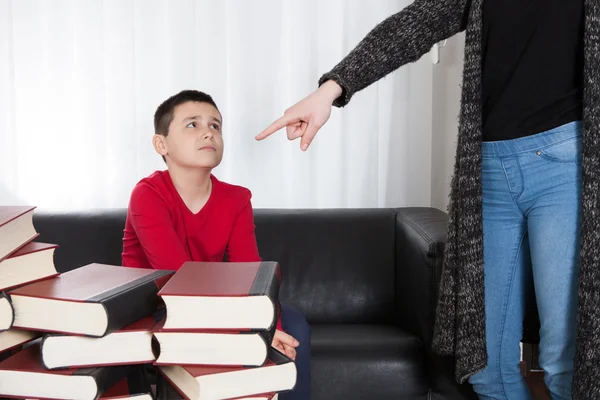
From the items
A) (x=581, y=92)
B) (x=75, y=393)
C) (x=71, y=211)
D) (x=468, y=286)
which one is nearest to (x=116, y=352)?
(x=75, y=393)

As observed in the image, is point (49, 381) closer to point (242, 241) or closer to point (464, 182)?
point (464, 182)

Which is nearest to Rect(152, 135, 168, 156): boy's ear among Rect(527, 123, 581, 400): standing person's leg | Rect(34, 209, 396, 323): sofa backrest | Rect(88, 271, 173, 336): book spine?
Rect(34, 209, 396, 323): sofa backrest

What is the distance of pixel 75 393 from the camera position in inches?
25.9

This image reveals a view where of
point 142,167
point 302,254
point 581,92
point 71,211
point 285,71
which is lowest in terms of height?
point 302,254

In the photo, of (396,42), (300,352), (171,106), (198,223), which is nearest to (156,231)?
(198,223)

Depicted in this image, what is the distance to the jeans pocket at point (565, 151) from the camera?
3.08 ft

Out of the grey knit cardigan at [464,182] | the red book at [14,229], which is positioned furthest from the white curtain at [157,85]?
the red book at [14,229]

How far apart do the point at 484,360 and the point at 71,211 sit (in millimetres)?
1530

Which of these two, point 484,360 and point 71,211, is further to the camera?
point 71,211

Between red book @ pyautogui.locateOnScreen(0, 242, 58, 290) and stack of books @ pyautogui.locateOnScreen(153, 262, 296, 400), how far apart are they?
0.21 m

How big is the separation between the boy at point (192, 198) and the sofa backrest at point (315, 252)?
0.49 m

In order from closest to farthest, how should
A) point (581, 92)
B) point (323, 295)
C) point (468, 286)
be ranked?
1. point (581, 92)
2. point (468, 286)
3. point (323, 295)

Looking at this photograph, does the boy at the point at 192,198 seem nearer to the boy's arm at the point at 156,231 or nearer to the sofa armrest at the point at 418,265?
the boy's arm at the point at 156,231

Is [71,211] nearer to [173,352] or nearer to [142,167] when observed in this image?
[142,167]
